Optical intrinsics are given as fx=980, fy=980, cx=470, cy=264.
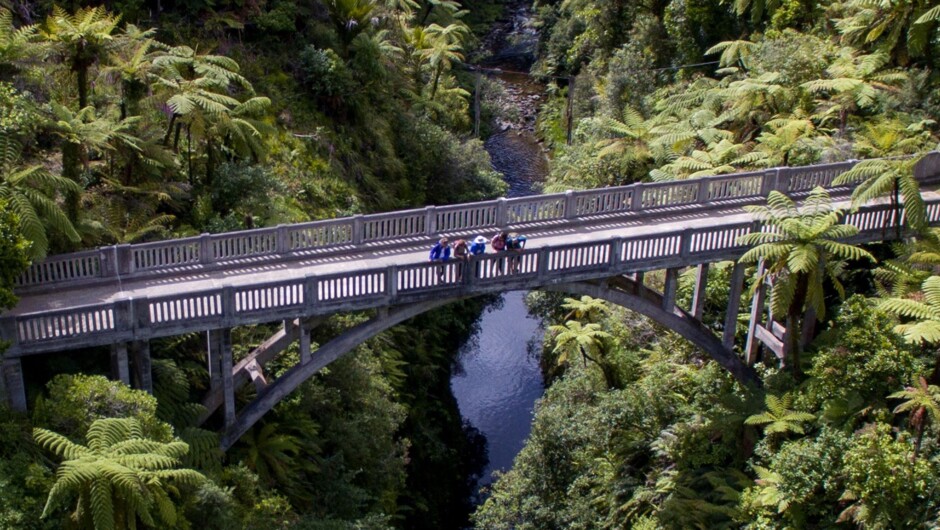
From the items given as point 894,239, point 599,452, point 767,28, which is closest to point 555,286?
point 599,452

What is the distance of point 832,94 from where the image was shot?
98.5 feet

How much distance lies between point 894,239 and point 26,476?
1818cm

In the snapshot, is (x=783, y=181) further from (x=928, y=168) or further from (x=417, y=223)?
(x=417, y=223)

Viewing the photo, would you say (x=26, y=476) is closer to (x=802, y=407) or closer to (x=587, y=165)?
(x=802, y=407)

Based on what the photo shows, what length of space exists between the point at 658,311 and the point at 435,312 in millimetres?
12527

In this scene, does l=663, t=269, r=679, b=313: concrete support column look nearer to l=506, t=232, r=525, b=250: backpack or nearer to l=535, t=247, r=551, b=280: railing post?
l=535, t=247, r=551, b=280: railing post

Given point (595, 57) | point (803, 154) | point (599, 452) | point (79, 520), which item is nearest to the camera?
point (79, 520)

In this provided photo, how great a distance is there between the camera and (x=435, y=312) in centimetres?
3294

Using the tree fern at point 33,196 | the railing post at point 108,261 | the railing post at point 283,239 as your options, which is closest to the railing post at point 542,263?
the railing post at point 283,239

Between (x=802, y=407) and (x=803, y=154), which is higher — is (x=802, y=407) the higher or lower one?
the lower one

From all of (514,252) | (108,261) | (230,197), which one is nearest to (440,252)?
(514,252)

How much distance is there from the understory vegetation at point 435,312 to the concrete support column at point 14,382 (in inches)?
17.2

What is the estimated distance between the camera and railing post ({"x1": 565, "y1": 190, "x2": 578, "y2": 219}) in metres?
22.7

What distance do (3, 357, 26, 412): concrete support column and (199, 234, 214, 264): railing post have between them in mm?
4300
